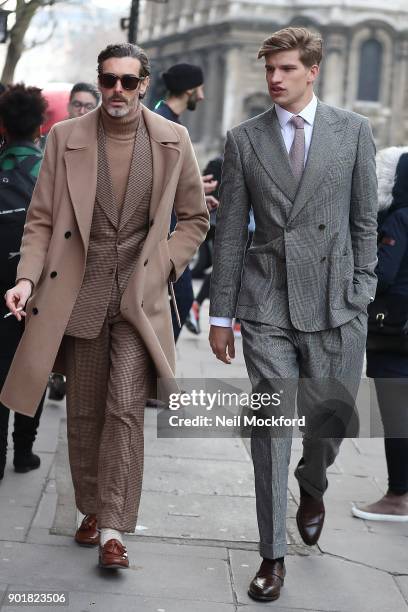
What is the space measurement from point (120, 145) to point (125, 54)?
0.35m

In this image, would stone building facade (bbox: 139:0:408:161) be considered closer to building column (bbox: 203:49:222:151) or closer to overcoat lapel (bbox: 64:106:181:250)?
building column (bbox: 203:49:222:151)

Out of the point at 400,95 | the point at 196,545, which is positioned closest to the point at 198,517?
the point at 196,545

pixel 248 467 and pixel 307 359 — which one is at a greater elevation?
pixel 307 359

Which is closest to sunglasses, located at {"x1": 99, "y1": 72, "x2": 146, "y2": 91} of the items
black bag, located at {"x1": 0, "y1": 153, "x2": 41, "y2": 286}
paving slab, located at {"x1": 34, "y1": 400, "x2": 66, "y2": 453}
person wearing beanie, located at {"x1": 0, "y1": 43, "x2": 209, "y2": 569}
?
person wearing beanie, located at {"x1": 0, "y1": 43, "x2": 209, "y2": 569}

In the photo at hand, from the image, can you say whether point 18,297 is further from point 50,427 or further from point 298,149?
point 50,427

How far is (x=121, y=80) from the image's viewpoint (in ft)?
16.0

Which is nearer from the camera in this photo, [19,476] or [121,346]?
[121,346]

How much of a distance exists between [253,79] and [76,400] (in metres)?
68.2

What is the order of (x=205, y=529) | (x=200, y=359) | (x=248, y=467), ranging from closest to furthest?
(x=205, y=529) < (x=248, y=467) < (x=200, y=359)

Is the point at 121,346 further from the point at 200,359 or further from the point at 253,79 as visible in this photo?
the point at 253,79

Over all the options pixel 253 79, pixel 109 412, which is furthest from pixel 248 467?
pixel 253 79

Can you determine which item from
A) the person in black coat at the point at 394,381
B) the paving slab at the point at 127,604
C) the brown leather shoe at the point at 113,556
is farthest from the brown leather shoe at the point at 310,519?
the person in black coat at the point at 394,381

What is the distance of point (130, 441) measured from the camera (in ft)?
16.0

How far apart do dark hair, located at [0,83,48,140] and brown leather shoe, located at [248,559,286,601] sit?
2391 mm
